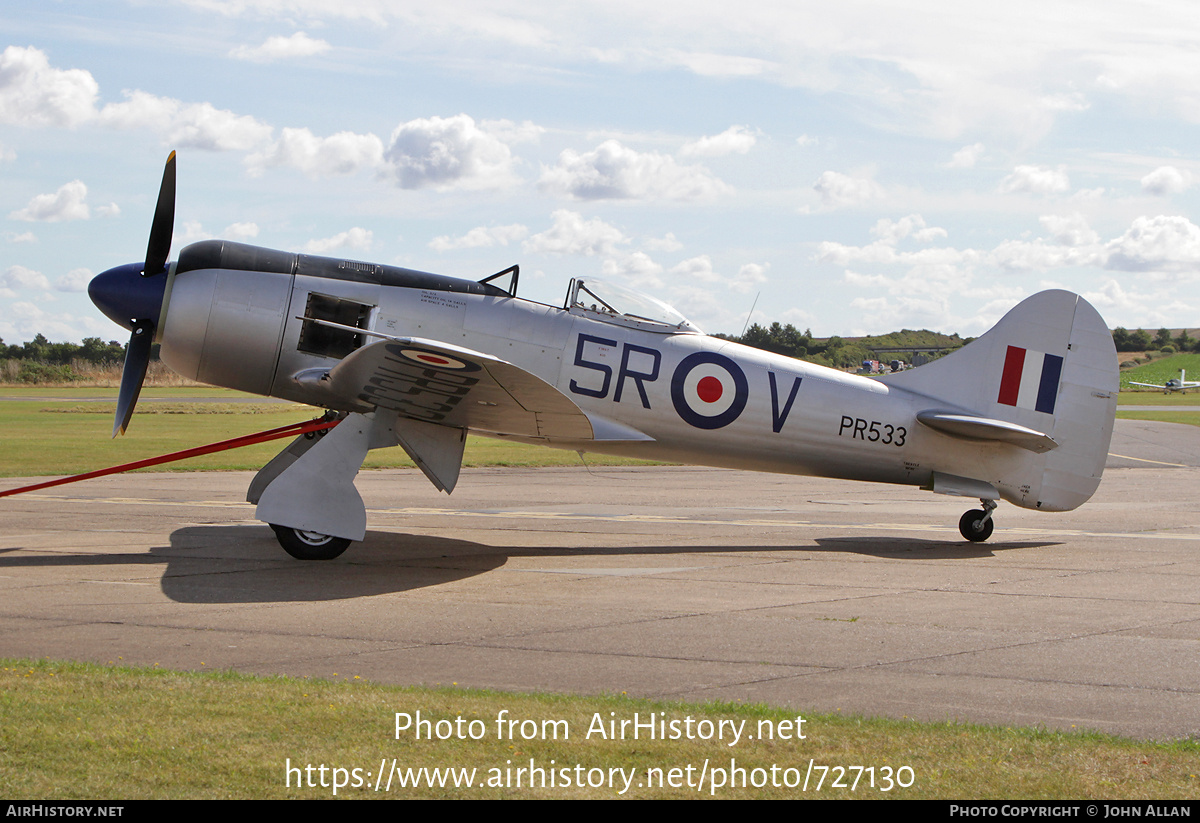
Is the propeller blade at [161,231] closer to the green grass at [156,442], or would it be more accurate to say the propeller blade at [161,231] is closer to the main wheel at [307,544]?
the main wheel at [307,544]

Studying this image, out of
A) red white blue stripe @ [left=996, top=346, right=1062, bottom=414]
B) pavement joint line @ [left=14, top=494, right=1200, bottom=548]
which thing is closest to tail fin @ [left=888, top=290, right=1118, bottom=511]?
red white blue stripe @ [left=996, top=346, right=1062, bottom=414]

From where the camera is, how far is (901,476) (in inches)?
445

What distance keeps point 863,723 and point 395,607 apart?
3.98 meters

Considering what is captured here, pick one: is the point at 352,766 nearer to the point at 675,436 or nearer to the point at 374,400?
the point at 374,400

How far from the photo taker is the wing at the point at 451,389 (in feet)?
26.8

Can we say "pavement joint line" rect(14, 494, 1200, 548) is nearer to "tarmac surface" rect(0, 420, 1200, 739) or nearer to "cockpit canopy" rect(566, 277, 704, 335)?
"tarmac surface" rect(0, 420, 1200, 739)

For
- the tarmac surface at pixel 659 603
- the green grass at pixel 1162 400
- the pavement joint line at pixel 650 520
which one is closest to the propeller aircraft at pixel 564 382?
the tarmac surface at pixel 659 603

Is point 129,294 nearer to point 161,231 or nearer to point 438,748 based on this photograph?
point 161,231

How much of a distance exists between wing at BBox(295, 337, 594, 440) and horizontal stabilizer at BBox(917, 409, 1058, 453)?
4057mm

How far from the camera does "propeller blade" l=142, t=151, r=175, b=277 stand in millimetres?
9477

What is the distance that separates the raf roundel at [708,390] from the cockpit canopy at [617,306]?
1.47 ft

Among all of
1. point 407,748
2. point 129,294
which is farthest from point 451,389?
point 407,748

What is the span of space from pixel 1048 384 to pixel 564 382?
5.92m
